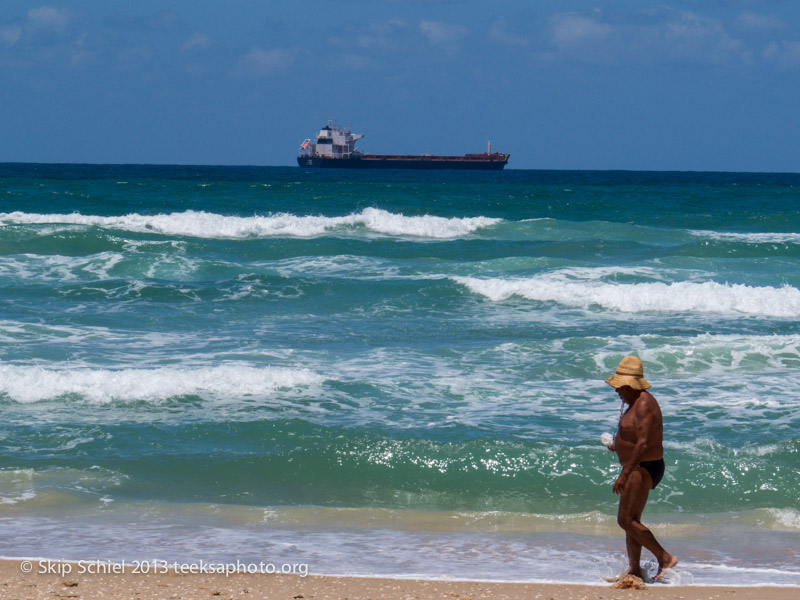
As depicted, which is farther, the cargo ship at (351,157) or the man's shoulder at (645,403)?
the cargo ship at (351,157)

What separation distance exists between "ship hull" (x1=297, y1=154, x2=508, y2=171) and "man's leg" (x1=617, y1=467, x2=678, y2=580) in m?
109

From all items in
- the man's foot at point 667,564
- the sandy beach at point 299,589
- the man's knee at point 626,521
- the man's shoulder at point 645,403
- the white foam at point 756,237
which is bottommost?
the sandy beach at point 299,589

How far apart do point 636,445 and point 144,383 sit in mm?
6071

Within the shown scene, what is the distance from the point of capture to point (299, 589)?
5199mm

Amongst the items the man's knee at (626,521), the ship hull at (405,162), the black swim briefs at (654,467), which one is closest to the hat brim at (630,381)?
the black swim briefs at (654,467)

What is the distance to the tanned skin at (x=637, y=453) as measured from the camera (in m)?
5.23

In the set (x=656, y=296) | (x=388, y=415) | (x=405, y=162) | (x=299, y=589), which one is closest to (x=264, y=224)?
(x=656, y=296)

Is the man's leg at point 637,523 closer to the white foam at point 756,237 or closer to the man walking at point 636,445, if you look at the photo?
the man walking at point 636,445

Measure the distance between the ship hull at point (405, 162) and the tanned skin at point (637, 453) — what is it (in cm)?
10866

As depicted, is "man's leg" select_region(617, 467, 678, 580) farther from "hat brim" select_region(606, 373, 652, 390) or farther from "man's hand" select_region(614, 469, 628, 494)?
"hat brim" select_region(606, 373, 652, 390)

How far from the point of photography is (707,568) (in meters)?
5.68

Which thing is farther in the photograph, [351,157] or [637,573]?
[351,157]

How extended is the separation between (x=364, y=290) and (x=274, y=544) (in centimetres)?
1167

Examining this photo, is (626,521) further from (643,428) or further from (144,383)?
(144,383)
